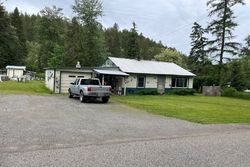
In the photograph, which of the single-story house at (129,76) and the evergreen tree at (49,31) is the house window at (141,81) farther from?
the evergreen tree at (49,31)

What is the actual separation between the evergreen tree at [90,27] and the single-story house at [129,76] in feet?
50.1

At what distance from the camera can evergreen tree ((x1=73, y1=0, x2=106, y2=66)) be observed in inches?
2103

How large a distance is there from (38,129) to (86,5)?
44.8 metres

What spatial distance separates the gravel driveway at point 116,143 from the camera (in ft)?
23.7

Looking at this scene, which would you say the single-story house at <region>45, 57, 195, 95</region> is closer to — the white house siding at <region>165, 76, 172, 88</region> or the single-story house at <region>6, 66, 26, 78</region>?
the white house siding at <region>165, 76, 172, 88</region>

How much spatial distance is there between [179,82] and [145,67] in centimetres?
470

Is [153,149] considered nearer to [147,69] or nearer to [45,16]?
[147,69]

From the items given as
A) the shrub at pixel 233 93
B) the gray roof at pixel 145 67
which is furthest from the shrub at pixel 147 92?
the shrub at pixel 233 93

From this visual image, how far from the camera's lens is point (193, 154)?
26.6ft

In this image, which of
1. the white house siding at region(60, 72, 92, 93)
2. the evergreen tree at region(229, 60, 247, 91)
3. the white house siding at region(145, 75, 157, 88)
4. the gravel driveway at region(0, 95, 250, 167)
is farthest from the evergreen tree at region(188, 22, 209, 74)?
the gravel driveway at region(0, 95, 250, 167)

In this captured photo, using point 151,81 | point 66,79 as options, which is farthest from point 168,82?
point 66,79

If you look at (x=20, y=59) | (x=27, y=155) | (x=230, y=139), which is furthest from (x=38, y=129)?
(x=20, y=59)

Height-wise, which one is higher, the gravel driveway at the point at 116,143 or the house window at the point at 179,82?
the house window at the point at 179,82

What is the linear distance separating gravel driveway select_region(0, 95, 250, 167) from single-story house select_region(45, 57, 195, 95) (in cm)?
1793
